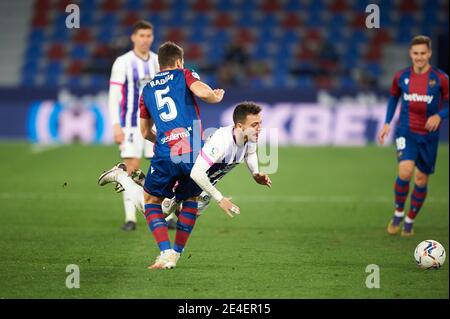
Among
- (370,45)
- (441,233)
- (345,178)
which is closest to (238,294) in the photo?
(441,233)

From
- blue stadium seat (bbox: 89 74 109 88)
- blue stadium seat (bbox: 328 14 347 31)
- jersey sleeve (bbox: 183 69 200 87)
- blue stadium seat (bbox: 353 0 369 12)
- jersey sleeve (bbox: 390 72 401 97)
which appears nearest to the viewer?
jersey sleeve (bbox: 183 69 200 87)

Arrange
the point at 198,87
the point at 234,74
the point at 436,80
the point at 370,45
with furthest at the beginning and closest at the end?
the point at 370,45
the point at 234,74
the point at 436,80
the point at 198,87

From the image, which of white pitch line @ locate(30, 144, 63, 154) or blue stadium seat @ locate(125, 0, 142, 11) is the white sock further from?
blue stadium seat @ locate(125, 0, 142, 11)

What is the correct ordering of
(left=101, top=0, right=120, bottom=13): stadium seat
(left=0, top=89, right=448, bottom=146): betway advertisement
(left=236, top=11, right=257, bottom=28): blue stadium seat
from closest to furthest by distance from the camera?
(left=0, top=89, right=448, bottom=146): betway advertisement → (left=236, top=11, right=257, bottom=28): blue stadium seat → (left=101, top=0, right=120, bottom=13): stadium seat

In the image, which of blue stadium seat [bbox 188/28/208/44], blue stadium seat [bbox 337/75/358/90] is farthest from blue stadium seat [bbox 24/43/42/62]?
blue stadium seat [bbox 337/75/358/90]

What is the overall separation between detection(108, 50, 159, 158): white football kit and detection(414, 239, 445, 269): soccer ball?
3581 millimetres

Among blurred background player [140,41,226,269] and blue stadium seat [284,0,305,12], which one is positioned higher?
blue stadium seat [284,0,305,12]

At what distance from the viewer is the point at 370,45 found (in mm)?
24578

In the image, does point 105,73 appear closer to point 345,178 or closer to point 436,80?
point 345,178

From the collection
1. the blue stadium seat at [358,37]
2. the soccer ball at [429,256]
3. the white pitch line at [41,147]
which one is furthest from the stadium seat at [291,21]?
the soccer ball at [429,256]

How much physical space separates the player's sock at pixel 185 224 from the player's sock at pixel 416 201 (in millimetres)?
3181

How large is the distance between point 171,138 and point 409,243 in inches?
126

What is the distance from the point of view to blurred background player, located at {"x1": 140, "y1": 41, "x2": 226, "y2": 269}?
7.64 meters

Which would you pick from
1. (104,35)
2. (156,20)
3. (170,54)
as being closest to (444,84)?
(170,54)
